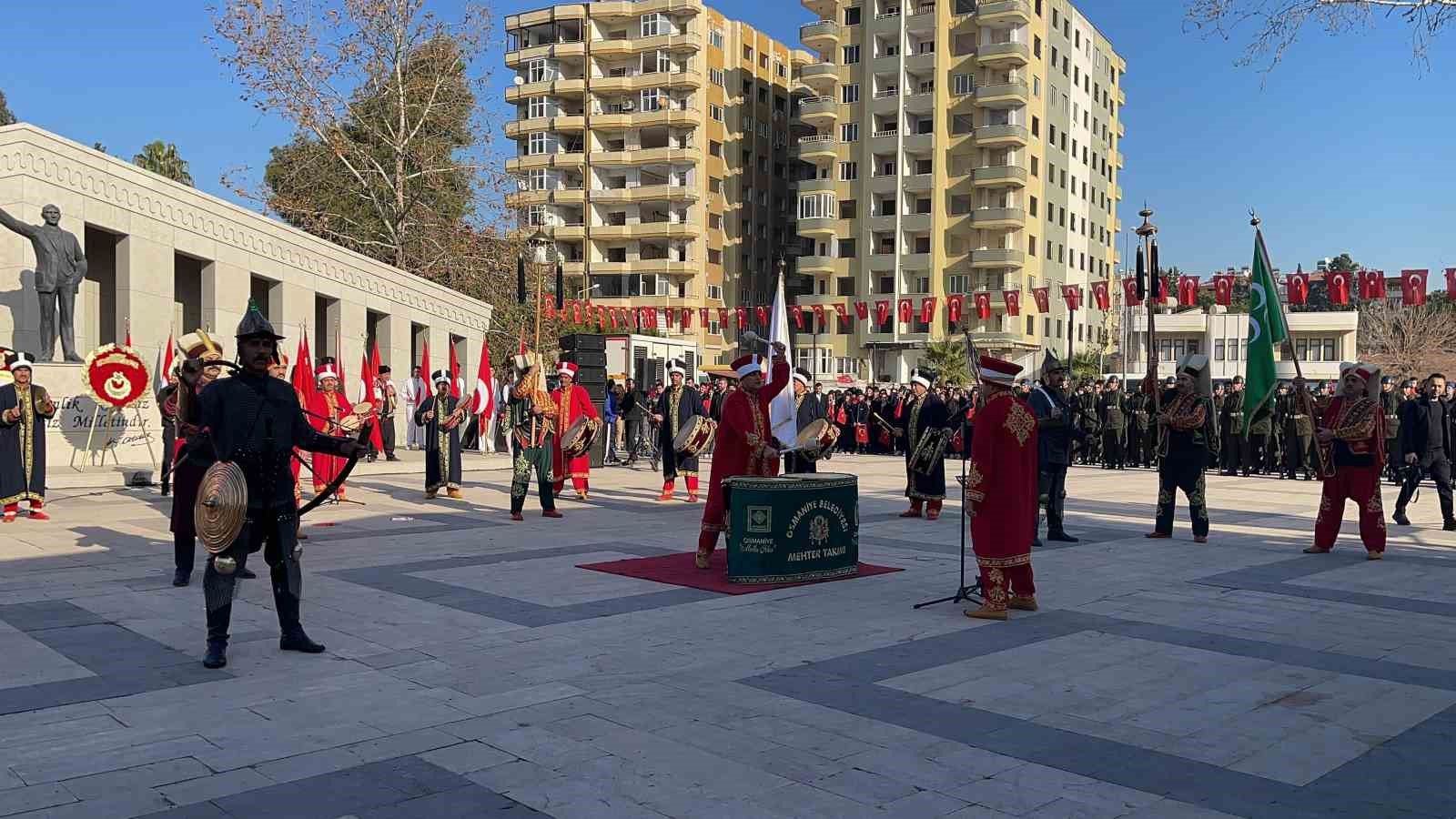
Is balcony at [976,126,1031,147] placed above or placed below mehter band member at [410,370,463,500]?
above

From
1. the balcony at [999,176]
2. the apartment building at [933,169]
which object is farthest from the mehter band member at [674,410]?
the balcony at [999,176]

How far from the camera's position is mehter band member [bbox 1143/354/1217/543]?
1274cm

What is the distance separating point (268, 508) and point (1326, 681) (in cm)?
616

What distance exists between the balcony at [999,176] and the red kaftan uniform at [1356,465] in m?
50.4

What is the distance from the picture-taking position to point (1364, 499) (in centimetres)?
1191

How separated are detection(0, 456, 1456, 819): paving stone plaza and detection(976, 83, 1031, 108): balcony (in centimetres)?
5226

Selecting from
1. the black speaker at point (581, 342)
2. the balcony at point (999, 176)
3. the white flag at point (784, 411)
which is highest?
the balcony at point (999, 176)

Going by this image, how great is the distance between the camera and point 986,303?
53281 millimetres

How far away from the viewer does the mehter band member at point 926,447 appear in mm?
14883

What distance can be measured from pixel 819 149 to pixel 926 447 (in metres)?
52.7

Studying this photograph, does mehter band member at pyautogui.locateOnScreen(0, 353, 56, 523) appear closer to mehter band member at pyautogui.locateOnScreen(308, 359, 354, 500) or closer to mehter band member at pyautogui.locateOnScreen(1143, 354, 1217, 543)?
mehter band member at pyautogui.locateOnScreen(308, 359, 354, 500)

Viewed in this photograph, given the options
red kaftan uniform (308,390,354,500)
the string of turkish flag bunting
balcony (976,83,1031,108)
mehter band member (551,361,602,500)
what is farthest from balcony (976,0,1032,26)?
red kaftan uniform (308,390,354,500)

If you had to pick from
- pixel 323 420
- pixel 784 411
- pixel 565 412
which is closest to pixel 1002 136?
pixel 565 412

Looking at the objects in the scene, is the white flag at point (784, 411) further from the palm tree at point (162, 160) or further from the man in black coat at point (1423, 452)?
the palm tree at point (162, 160)
